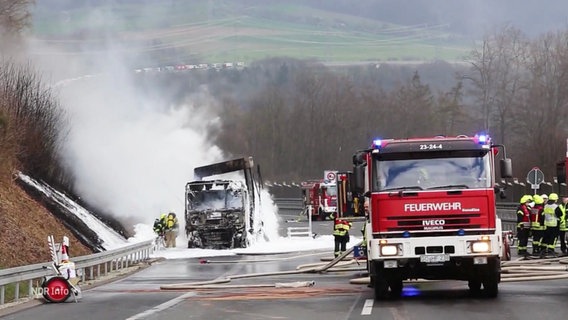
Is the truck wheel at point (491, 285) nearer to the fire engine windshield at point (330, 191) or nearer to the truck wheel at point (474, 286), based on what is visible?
the truck wheel at point (474, 286)

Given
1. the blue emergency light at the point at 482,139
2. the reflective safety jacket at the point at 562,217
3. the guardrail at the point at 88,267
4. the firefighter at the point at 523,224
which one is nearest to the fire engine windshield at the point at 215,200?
the guardrail at the point at 88,267

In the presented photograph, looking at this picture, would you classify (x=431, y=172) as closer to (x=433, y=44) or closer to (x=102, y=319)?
(x=102, y=319)

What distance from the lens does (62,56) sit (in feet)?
166

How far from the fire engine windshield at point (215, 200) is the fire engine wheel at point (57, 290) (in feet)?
62.0

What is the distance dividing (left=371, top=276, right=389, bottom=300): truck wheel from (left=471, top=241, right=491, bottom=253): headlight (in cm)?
174

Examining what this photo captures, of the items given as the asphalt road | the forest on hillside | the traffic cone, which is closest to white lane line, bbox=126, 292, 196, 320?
the asphalt road

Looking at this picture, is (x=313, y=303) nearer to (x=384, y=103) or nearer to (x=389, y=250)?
(x=389, y=250)

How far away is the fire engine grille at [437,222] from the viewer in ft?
49.9

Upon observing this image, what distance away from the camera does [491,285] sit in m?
16.0

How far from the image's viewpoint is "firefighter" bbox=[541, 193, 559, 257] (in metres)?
26.4

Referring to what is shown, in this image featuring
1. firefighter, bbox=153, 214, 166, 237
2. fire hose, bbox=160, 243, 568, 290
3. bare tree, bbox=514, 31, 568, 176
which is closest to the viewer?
fire hose, bbox=160, 243, 568, 290

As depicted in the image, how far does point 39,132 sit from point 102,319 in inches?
980

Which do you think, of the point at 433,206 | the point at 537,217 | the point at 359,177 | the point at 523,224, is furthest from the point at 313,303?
the point at 523,224

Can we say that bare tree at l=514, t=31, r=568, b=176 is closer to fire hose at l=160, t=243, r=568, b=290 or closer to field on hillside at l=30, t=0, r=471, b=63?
field on hillside at l=30, t=0, r=471, b=63
